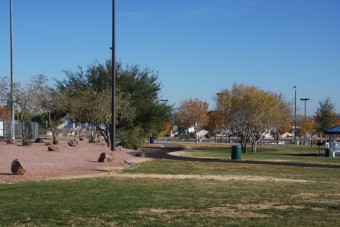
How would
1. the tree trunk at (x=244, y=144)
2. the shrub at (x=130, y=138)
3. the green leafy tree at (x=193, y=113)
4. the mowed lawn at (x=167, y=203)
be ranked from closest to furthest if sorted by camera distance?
the mowed lawn at (x=167, y=203), the shrub at (x=130, y=138), the tree trunk at (x=244, y=144), the green leafy tree at (x=193, y=113)

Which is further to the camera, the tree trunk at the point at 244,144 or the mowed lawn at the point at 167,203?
the tree trunk at the point at 244,144

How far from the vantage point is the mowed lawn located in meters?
9.98

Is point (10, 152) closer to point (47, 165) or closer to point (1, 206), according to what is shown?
point (47, 165)

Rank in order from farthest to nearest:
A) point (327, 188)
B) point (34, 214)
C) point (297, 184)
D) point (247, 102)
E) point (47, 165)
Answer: point (247, 102), point (47, 165), point (297, 184), point (327, 188), point (34, 214)

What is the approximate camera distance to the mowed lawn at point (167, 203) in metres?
9.98

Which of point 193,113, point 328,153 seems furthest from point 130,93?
point 193,113

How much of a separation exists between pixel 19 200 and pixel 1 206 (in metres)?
1.00

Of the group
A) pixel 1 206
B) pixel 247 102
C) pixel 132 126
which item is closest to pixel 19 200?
pixel 1 206

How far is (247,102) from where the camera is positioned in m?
50.8

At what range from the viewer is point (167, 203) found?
1230 cm

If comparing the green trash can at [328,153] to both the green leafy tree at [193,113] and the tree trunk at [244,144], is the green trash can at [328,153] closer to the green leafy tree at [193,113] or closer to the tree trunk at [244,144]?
the tree trunk at [244,144]

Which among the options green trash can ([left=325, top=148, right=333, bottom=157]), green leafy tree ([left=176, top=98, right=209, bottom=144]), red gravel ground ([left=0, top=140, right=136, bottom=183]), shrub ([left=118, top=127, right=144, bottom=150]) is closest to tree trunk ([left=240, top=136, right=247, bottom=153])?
green trash can ([left=325, top=148, right=333, bottom=157])

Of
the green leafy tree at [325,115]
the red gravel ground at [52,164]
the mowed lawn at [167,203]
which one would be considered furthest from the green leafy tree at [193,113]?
the mowed lawn at [167,203]

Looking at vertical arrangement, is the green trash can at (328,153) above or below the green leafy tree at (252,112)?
below
